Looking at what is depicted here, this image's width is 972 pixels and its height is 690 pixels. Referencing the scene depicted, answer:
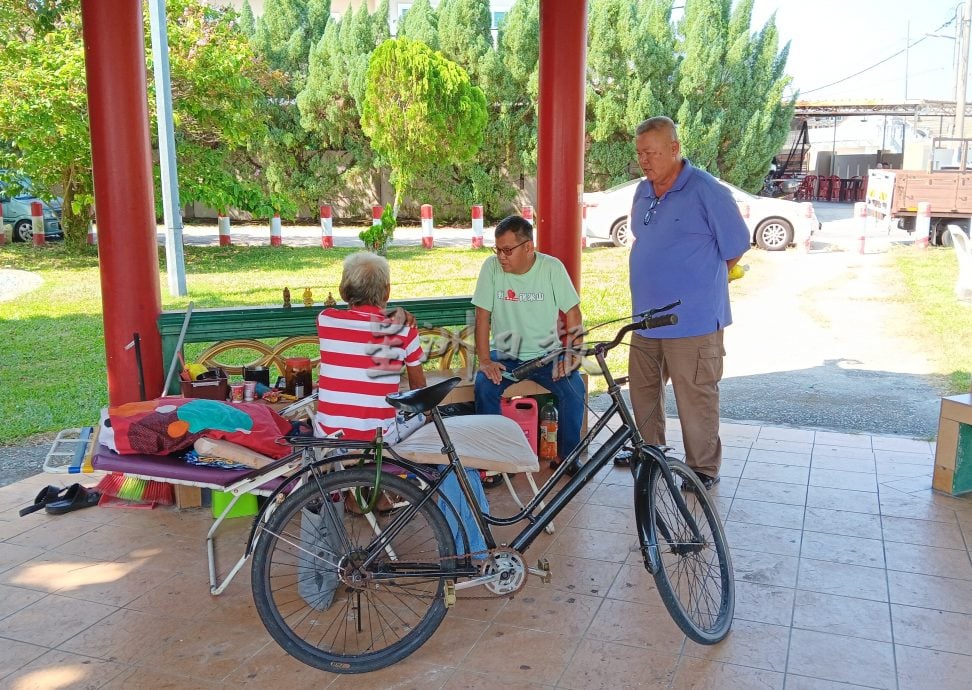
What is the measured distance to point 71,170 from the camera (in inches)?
505

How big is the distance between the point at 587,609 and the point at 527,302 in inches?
68.7

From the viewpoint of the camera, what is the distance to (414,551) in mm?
3059

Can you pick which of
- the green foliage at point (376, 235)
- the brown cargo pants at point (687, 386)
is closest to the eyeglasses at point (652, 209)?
the brown cargo pants at point (687, 386)

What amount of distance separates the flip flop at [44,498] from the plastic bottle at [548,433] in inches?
96.8

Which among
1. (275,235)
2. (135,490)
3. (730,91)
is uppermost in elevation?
(730,91)

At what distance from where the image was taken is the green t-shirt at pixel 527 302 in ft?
15.3

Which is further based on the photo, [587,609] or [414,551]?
[587,609]

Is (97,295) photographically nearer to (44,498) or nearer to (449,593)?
(44,498)

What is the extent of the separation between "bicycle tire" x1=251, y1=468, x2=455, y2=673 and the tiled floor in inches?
4.4

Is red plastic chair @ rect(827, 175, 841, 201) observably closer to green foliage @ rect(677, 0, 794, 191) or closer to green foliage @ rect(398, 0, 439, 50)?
green foliage @ rect(677, 0, 794, 191)

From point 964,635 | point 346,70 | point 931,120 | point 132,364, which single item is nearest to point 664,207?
point 964,635

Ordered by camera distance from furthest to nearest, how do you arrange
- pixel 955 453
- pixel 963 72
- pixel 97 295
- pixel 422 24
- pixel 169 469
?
pixel 963 72 < pixel 422 24 < pixel 97 295 < pixel 955 453 < pixel 169 469

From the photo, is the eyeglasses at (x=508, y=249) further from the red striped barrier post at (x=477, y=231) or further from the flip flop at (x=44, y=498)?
the red striped barrier post at (x=477, y=231)

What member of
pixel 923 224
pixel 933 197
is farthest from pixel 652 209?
pixel 933 197
